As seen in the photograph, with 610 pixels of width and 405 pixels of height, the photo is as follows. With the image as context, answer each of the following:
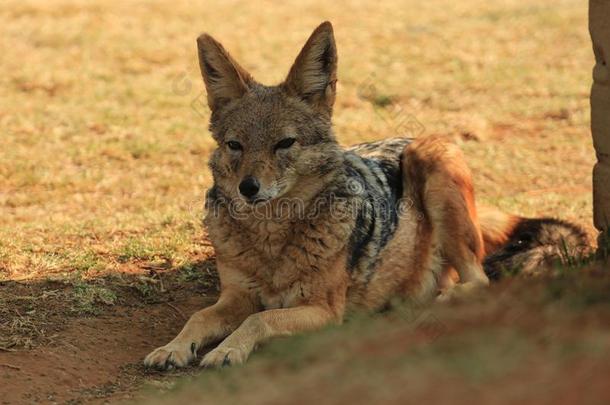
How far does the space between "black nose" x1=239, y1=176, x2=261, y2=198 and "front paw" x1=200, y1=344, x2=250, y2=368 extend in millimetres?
1053

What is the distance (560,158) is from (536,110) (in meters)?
2.43

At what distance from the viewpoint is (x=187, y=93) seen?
15.9 meters

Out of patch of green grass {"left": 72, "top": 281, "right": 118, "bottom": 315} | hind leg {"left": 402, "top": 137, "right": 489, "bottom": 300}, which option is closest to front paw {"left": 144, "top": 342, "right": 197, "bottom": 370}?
patch of green grass {"left": 72, "top": 281, "right": 118, "bottom": 315}

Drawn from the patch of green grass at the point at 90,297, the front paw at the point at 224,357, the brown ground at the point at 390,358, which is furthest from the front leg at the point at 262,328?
the patch of green grass at the point at 90,297

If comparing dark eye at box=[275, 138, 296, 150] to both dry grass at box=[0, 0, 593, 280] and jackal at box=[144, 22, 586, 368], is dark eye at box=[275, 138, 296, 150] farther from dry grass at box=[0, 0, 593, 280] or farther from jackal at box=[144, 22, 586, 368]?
dry grass at box=[0, 0, 593, 280]

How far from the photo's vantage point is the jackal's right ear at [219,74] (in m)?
7.25

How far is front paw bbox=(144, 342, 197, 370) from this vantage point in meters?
6.57

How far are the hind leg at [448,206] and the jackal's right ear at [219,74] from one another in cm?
177

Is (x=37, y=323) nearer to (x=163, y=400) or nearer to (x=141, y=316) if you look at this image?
(x=141, y=316)

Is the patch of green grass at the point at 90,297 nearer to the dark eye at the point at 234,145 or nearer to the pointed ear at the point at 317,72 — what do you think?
the dark eye at the point at 234,145

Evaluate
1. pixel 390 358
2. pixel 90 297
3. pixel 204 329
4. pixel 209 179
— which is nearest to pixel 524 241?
pixel 204 329

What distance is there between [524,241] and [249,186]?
9.38 ft

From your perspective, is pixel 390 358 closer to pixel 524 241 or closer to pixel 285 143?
pixel 285 143

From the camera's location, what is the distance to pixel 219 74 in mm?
7355
